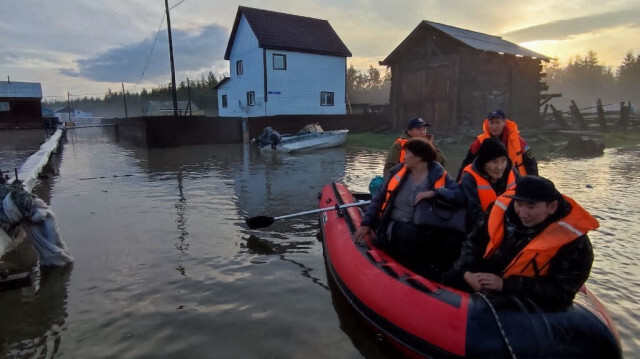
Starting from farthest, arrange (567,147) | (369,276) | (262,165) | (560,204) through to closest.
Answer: (567,147)
(262,165)
(369,276)
(560,204)

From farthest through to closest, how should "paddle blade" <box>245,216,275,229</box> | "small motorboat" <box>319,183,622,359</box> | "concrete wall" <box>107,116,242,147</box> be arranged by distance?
"concrete wall" <box>107,116,242,147</box>, "paddle blade" <box>245,216,275,229</box>, "small motorboat" <box>319,183,622,359</box>

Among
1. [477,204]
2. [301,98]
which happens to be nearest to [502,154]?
[477,204]

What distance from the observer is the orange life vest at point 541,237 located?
268 cm

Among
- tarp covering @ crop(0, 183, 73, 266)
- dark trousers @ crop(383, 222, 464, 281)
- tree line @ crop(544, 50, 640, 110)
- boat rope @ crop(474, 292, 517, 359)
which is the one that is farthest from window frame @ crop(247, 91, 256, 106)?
tree line @ crop(544, 50, 640, 110)

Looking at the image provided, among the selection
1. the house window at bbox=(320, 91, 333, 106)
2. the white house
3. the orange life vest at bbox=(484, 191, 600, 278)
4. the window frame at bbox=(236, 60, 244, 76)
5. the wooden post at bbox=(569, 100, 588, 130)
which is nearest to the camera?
the orange life vest at bbox=(484, 191, 600, 278)

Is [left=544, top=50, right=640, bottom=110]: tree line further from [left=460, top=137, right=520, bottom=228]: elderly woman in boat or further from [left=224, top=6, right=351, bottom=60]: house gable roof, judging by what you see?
[left=460, top=137, right=520, bottom=228]: elderly woman in boat

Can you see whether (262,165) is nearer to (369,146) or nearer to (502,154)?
(369,146)

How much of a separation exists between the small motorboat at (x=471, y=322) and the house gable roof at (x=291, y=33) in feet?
88.6

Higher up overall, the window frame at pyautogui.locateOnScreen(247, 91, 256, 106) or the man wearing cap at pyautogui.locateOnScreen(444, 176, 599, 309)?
the window frame at pyautogui.locateOnScreen(247, 91, 256, 106)

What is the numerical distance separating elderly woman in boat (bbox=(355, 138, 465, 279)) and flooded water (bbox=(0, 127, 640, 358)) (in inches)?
36.9

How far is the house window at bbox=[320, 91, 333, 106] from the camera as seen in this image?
31391 millimetres

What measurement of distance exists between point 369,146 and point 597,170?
36.7 feet

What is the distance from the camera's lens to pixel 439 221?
4047 mm

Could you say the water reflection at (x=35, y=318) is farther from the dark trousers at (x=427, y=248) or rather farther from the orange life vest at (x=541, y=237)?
the orange life vest at (x=541, y=237)
